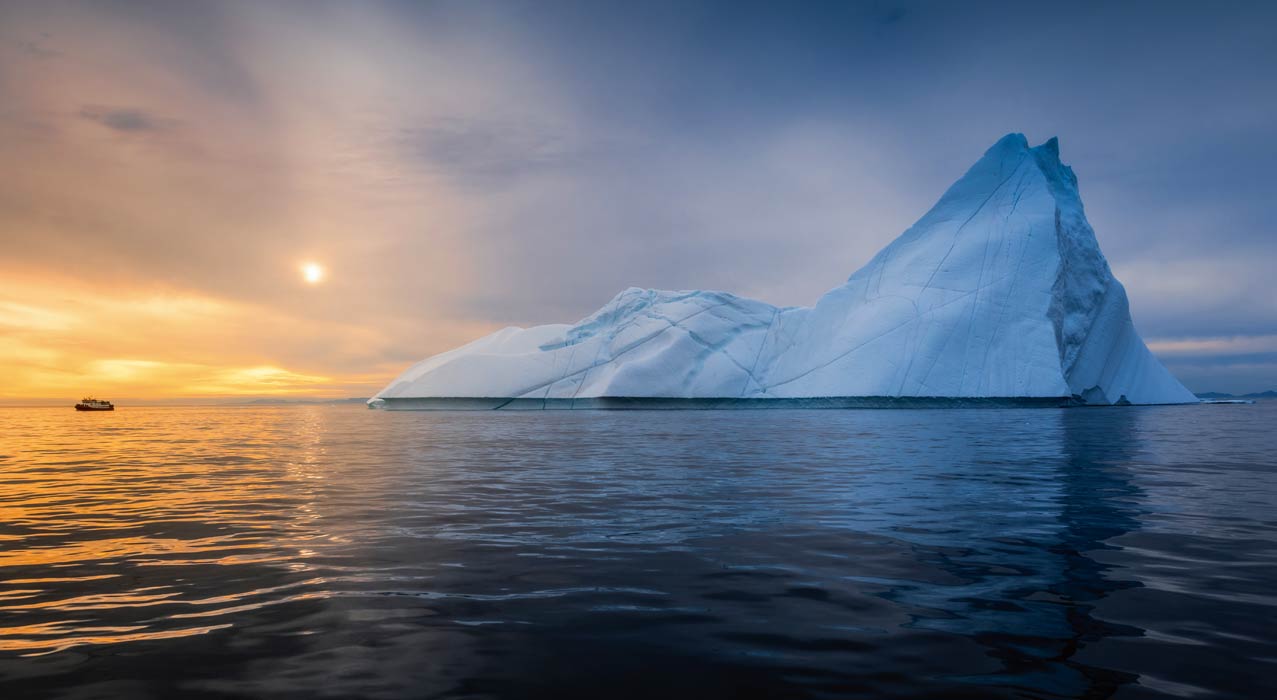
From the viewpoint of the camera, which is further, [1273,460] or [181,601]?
[1273,460]

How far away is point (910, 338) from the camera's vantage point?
39.1m

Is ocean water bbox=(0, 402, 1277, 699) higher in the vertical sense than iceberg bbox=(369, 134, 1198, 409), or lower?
lower

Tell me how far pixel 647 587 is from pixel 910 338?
37336mm

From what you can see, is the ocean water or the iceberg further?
the iceberg

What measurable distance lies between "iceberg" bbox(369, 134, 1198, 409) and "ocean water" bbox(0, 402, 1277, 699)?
94.1ft

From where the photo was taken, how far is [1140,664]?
3404mm

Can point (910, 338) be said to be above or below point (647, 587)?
above

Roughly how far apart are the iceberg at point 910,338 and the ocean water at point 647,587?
28693 mm

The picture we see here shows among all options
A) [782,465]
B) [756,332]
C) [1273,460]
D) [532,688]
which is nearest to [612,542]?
[532,688]

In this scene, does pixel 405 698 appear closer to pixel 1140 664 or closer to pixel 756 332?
pixel 1140 664

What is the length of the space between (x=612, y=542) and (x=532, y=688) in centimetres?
318

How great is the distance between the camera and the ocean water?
3293 mm

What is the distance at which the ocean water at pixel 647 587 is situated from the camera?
10.8 ft

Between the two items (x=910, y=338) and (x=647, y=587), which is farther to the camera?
(x=910, y=338)
